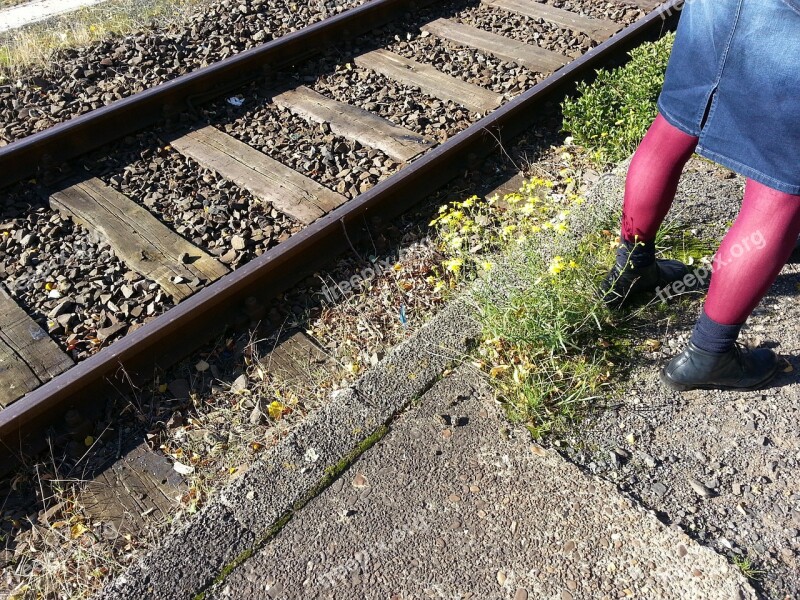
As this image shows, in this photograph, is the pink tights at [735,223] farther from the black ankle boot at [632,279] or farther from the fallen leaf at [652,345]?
the fallen leaf at [652,345]

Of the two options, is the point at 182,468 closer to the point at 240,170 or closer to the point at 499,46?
the point at 240,170

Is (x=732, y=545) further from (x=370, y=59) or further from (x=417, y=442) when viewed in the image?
(x=370, y=59)

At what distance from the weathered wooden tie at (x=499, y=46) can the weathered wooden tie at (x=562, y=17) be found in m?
0.56

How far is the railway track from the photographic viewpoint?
3.34 meters

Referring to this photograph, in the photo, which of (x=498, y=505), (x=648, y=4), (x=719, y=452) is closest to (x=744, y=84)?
(x=719, y=452)

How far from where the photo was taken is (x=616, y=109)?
4840 mm

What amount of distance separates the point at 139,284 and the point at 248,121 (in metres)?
1.85

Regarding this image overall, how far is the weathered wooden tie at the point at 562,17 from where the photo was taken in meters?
6.08

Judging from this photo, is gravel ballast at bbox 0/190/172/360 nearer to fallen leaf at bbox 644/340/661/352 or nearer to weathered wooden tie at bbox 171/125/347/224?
weathered wooden tie at bbox 171/125/347/224

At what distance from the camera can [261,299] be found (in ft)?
11.7

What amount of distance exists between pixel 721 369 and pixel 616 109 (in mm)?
2610

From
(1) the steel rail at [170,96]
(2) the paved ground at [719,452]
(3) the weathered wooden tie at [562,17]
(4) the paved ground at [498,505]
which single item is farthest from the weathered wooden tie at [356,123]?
(3) the weathered wooden tie at [562,17]

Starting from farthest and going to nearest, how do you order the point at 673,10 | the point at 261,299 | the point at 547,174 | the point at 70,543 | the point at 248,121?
the point at 673,10 → the point at 248,121 → the point at 547,174 → the point at 261,299 → the point at 70,543

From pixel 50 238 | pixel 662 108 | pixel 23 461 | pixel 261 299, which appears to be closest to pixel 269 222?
pixel 261 299
